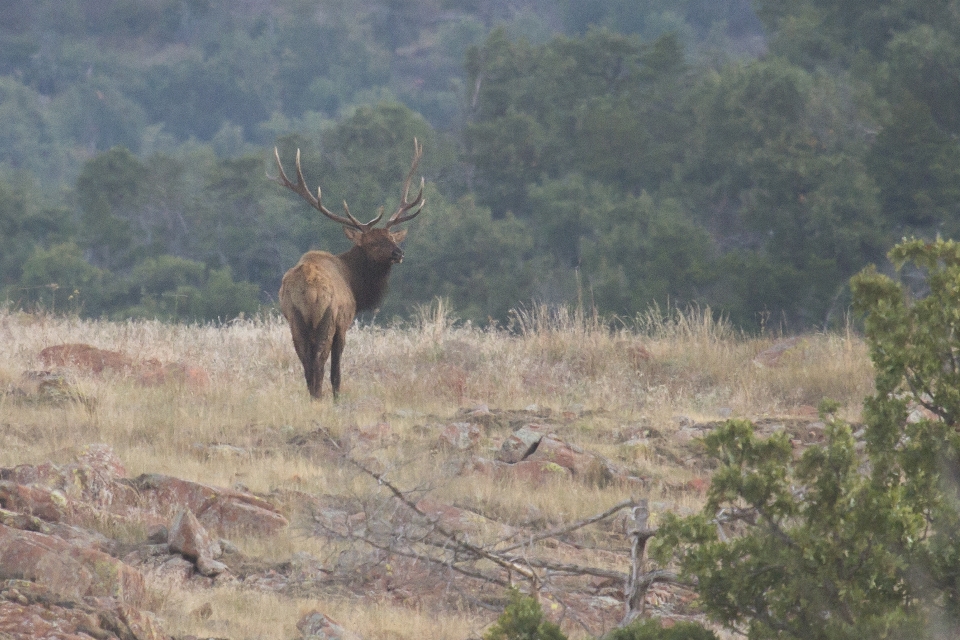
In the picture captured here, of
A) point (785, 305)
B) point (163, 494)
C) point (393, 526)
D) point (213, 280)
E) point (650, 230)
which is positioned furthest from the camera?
point (213, 280)

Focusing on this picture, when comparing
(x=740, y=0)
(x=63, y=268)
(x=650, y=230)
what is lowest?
(x=63, y=268)

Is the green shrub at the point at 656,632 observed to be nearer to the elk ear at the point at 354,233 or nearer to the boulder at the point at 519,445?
the boulder at the point at 519,445

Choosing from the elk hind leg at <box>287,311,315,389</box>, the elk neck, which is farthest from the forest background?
the elk hind leg at <box>287,311,315,389</box>

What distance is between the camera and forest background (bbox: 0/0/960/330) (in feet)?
84.0

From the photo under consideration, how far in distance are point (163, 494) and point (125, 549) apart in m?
0.99

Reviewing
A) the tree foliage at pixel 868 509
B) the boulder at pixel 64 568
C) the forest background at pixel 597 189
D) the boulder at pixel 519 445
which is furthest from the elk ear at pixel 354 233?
the tree foliage at pixel 868 509

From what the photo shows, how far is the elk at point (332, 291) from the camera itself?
10375 mm

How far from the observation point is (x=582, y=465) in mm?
8539

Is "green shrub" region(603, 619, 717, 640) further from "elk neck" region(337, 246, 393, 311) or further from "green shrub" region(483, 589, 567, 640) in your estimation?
"elk neck" region(337, 246, 393, 311)

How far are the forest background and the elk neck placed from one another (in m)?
7.06

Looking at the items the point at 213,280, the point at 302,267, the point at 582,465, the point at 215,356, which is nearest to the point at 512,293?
the point at 213,280

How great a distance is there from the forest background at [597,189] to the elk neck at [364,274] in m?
7.06

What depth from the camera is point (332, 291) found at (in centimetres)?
1052

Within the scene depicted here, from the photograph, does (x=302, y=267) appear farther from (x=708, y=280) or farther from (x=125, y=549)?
(x=708, y=280)
